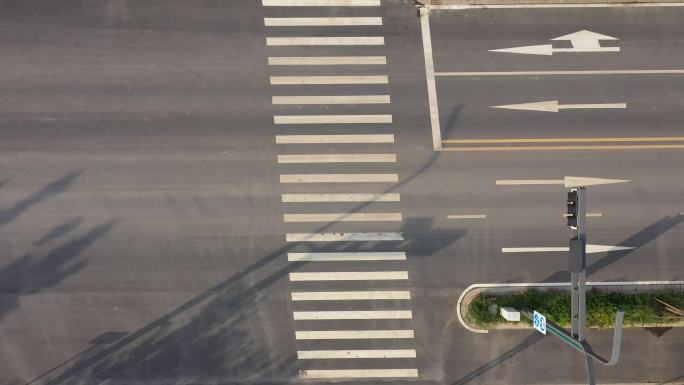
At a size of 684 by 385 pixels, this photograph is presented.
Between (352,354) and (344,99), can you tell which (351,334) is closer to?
(352,354)

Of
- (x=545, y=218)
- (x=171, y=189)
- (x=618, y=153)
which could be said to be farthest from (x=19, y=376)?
(x=618, y=153)

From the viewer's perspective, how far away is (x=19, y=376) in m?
18.2

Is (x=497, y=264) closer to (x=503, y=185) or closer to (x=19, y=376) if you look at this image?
(x=503, y=185)

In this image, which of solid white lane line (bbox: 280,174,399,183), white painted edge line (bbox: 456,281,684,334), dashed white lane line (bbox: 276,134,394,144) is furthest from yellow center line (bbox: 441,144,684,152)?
white painted edge line (bbox: 456,281,684,334)

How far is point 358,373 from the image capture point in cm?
1852

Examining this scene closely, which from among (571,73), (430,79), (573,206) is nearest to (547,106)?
(571,73)

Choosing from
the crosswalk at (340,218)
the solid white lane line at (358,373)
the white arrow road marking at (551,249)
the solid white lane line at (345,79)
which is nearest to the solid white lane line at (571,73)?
the solid white lane line at (345,79)

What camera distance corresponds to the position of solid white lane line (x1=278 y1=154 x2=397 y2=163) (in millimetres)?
18688

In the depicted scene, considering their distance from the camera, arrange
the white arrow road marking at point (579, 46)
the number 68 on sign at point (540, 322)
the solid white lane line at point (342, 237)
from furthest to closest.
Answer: the white arrow road marking at point (579, 46)
the solid white lane line at point (342, 237)
the number 68 on sign at point (540, 322)

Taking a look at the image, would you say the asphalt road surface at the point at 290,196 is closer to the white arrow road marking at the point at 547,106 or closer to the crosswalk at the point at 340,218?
the crosswalk at the point at 340,218

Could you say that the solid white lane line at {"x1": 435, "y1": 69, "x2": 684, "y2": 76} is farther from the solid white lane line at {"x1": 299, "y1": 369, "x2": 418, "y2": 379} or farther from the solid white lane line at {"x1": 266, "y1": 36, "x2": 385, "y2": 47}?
the solid white lane line at {"x1": 299, "y1": 369, "x2": 418, "y2": 379}

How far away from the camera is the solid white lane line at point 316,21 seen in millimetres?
19016

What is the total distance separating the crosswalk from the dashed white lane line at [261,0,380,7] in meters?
1.03

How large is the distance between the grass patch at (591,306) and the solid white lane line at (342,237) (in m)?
4.25
